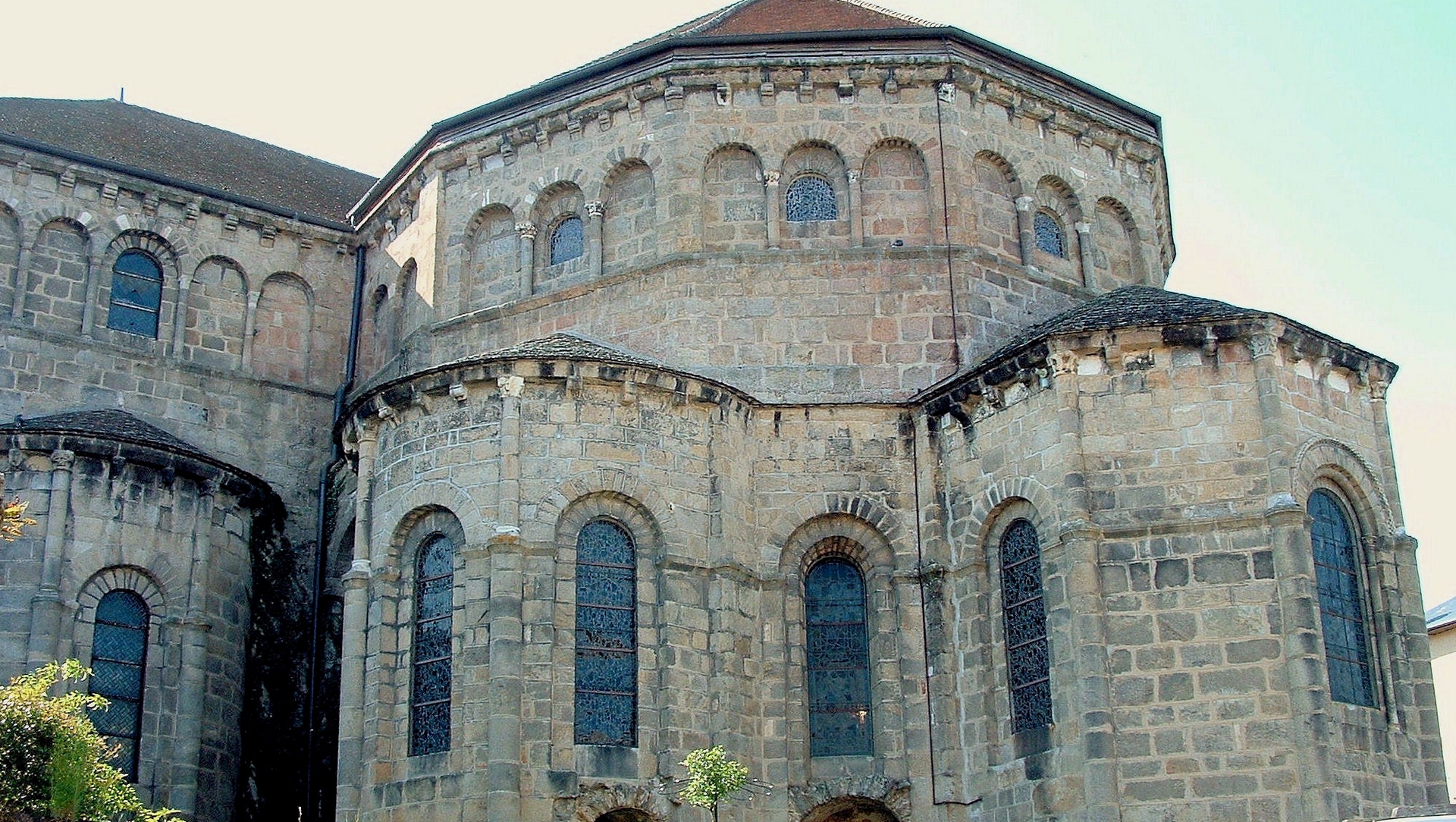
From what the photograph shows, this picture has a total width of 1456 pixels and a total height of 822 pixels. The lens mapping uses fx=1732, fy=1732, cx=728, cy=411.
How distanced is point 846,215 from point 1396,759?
10.5m

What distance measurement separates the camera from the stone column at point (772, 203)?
24.9 metres

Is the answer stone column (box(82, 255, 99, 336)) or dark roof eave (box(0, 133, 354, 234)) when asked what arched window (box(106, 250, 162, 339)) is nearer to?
stone column (box(82, 255, 99, 336))

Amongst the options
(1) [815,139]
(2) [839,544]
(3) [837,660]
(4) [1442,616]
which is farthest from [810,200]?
(4) [1442,616]

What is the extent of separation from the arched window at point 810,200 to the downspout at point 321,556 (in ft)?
23.8

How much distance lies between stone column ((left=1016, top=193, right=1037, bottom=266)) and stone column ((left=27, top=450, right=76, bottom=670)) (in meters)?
13.8

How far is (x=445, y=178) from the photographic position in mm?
27500

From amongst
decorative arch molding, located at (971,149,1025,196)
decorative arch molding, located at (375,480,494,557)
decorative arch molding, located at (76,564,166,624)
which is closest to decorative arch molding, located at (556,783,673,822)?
decorative arch molding, located at (375,480,494,557)

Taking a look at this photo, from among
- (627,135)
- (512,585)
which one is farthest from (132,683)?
(627,135)

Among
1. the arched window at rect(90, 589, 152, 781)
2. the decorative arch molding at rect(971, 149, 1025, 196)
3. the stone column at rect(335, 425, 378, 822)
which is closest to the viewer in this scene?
the stone column at rect(335, 425, 378, 822)

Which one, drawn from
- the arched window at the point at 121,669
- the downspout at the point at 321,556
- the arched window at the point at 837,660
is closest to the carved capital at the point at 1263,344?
the arched window at the point at 837,660

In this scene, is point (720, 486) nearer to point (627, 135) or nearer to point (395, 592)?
point (395, 592)

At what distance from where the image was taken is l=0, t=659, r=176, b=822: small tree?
58.7 feet

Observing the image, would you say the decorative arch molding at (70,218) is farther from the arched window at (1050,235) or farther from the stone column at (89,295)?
the arched window at (1050,235)

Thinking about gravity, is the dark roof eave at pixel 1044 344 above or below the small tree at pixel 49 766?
above
